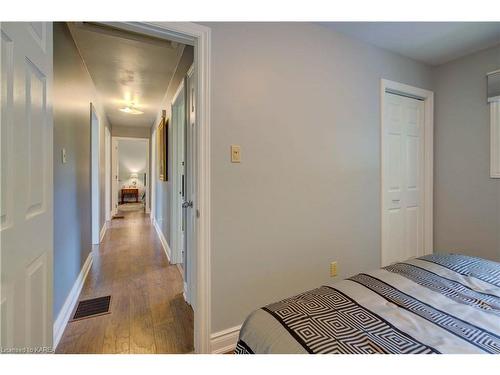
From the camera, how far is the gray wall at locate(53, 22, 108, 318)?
1845 mm

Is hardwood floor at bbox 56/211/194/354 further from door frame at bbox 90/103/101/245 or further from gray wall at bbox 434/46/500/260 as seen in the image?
gray wall at bbox 434/46/500/260

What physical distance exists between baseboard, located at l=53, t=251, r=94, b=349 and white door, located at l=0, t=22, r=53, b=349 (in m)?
0.79

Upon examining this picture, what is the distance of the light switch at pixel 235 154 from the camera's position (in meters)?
1.70

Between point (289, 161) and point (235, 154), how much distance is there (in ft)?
1.52

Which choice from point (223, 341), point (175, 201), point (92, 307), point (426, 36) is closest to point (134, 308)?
point (92, 307)

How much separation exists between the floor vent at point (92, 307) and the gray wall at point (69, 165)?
0.67ft

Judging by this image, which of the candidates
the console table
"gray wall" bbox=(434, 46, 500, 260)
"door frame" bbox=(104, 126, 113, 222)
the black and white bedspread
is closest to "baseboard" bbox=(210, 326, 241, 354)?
the black and white bedspread

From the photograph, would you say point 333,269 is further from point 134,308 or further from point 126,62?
point 126,62

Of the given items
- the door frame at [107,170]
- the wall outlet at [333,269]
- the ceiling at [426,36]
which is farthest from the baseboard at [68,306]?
the ceiling at [426,36]

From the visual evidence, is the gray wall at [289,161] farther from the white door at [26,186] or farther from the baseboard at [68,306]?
the baseboard at [68,306]

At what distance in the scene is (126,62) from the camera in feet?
9.25

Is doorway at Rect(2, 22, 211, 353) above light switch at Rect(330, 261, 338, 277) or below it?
above
